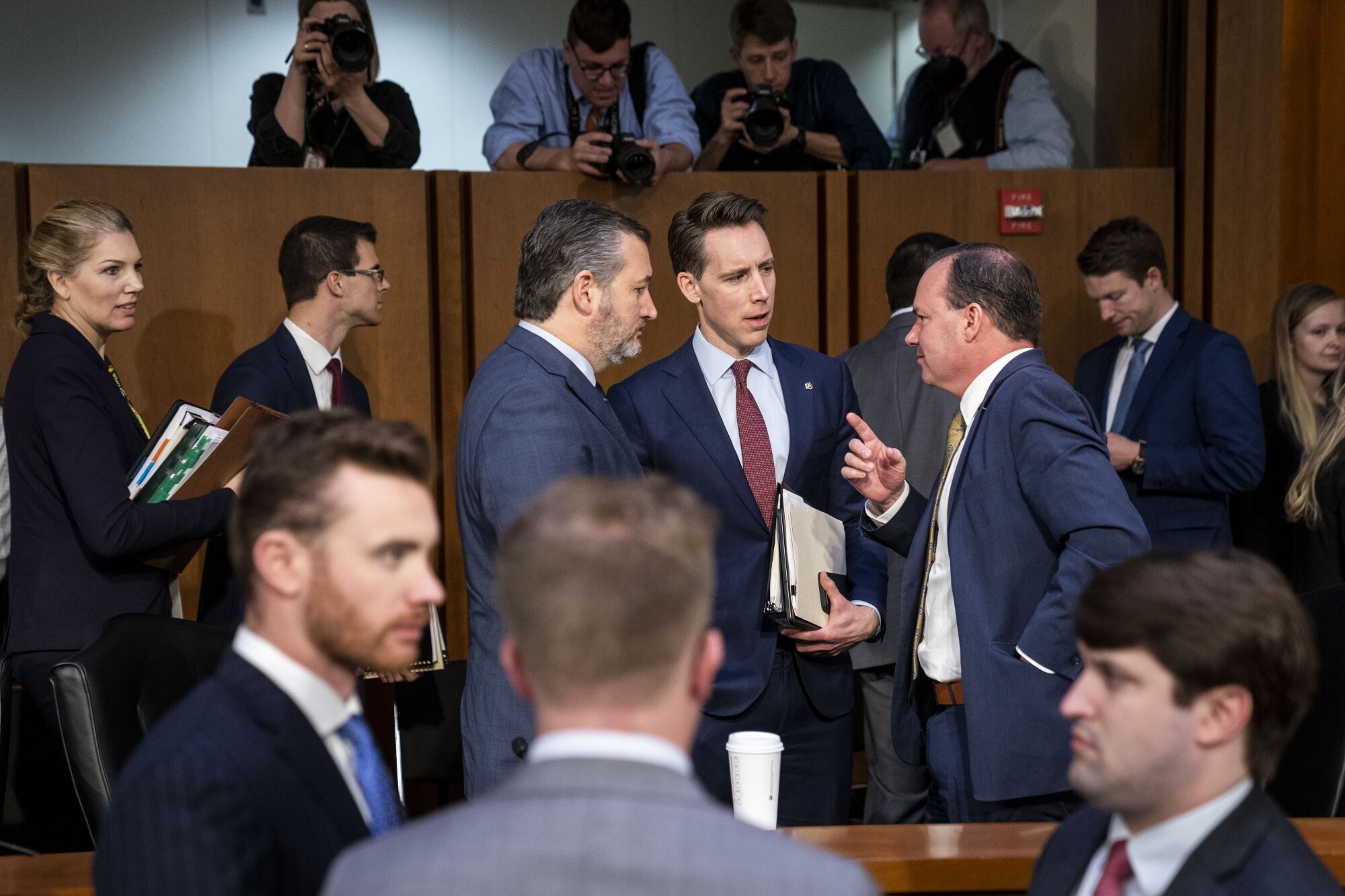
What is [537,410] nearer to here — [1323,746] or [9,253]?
[1323,746]

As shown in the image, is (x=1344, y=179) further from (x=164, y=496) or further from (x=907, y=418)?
(x=164, y=496)

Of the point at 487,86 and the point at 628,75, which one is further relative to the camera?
the point at 487,86

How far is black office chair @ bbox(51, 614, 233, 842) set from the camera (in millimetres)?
2027

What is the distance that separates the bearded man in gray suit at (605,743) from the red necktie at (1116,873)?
22.3 inches

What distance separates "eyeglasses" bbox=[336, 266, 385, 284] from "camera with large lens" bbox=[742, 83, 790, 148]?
1.25m

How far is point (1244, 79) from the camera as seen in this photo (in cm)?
439

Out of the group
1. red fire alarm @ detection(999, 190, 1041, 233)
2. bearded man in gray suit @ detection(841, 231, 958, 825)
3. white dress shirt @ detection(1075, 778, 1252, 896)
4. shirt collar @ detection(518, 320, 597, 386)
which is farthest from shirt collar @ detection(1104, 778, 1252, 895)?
red fire alarm @ detection(999, 190, 1041, 233)

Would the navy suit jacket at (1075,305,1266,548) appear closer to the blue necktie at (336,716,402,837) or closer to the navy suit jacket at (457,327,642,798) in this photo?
the navy suit jacket at (457,327,642,798)

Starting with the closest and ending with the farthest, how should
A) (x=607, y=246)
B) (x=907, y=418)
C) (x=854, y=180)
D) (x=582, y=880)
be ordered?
1. (x=582, y=880)
2. (x=607, y=246)
3. (x=907, y=418)
4. (x=854, y=180)

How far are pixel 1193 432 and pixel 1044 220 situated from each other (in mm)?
888

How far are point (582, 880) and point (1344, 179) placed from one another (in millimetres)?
4567

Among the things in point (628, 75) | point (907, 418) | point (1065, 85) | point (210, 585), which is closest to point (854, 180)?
point (628, 75)

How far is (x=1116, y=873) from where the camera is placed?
1.39 m

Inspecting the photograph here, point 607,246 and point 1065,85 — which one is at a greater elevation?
point 1065,85
